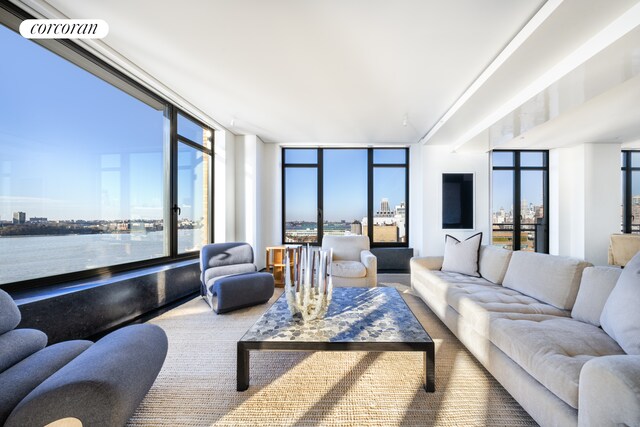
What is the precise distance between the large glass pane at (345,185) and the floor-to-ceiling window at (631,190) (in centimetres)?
601

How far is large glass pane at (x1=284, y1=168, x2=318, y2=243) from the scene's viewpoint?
5746 millimetres

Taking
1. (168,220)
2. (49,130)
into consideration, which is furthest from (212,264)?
(49,130)

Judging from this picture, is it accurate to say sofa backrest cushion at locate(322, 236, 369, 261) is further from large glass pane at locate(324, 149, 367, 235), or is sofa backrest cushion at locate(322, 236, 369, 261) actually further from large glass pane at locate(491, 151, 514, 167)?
large glass pane at locate(491, 151, 514, 167)

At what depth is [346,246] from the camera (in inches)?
168

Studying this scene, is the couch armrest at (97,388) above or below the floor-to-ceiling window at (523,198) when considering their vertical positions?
below

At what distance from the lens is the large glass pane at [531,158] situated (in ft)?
18.1

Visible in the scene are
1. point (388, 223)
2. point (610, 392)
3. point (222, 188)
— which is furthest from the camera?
point (388, 223)

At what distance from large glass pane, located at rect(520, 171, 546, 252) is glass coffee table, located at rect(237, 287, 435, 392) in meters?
5.24

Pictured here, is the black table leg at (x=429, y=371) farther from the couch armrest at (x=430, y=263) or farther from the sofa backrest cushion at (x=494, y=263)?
the couch armrest at (x=430, y=263)

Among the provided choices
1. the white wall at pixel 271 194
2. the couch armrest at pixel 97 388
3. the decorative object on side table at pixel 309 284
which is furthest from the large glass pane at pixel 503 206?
the couch armrest at pixel 97 388

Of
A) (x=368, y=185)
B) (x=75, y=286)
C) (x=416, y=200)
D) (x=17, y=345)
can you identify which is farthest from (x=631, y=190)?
(x=75, y=286)

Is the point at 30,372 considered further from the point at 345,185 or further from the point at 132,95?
the point at 345,185

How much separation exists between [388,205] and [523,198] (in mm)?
3073

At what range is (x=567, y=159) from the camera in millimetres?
5270
